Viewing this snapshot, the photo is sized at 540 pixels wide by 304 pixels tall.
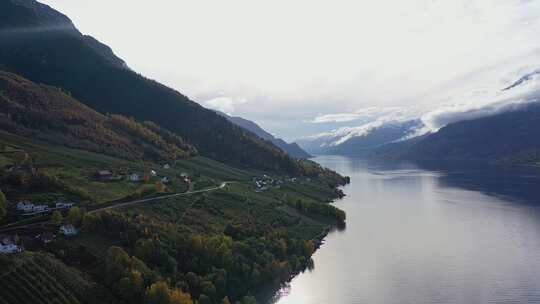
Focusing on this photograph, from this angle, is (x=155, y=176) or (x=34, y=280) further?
(x=155, y=176)

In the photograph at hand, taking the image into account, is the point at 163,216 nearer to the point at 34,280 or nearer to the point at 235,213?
the point at 235,213

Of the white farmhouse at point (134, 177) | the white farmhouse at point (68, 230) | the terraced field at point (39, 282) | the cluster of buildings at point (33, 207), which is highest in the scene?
the white farmhouse at point (134, 177)

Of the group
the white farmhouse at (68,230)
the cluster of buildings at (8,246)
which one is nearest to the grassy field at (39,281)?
the cluster of buildings at (8,246)

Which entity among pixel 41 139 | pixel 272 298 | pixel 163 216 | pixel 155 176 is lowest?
pixel 272 298

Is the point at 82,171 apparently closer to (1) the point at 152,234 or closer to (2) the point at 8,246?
(1) the point at 152,234

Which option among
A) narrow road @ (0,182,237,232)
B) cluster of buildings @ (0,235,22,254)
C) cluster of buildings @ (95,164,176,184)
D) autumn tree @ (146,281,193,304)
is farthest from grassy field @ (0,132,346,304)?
autumn tree @ (146,281,193,304)

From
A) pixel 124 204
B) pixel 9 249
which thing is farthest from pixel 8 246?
pixel 124 204

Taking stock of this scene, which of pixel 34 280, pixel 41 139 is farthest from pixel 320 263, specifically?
pixel 41 139

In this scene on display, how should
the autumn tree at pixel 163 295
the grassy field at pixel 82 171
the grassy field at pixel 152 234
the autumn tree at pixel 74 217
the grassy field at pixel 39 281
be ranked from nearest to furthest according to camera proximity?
the grassy field at pixel 39 281 < the grassy field at pixel 152 234 < the autumn tree at pixel 163 295 < the autumn tree at pixel 74 217 < the grassy field at pixel 82 171

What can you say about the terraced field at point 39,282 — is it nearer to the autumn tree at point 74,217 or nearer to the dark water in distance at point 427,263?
the autumn tree at point 74,217

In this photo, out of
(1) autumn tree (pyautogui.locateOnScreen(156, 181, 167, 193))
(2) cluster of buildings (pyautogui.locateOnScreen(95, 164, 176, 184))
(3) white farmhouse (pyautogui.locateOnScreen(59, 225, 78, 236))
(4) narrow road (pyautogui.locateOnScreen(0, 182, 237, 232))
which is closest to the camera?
(3) white farmhouse (pyautogui.locateOnScreen(59, 225, 78, 236))

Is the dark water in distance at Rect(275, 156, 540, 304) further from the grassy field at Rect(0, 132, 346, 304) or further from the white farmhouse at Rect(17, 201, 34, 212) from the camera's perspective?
the white farmhouse at Rect(17, 201, 34, 212)
